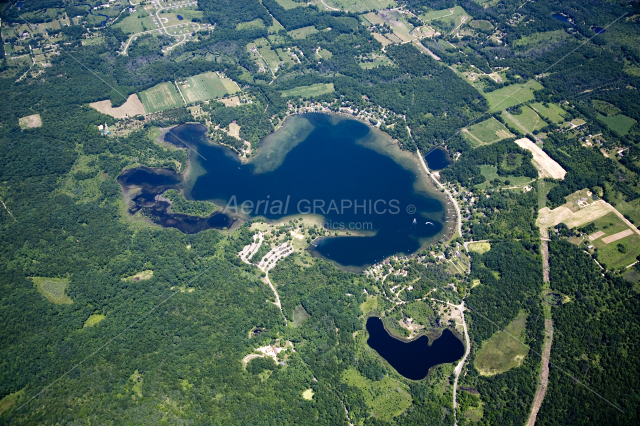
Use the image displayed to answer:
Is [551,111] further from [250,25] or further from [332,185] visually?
[250,25]

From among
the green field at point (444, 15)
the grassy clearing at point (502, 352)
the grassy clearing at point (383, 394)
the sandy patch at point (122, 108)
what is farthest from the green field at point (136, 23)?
the grassy clearing at point (502, 352)

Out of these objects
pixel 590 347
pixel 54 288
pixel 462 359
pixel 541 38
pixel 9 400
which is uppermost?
pixel 541 38

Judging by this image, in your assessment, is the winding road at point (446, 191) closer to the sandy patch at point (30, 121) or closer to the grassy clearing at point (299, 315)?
the grassy clearing at point (299, 315)

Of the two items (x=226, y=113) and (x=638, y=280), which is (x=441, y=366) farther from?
(x=226, y=113)

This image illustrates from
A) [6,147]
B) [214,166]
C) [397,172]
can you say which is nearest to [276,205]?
[214,166]

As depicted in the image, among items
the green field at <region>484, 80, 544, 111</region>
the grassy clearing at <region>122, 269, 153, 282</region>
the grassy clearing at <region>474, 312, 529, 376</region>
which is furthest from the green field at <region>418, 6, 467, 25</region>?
the grassy clearing at <region>122, 269, 153, 282</region>

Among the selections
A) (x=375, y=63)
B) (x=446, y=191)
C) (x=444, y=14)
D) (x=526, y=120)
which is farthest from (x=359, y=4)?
(x=446, y=191)
